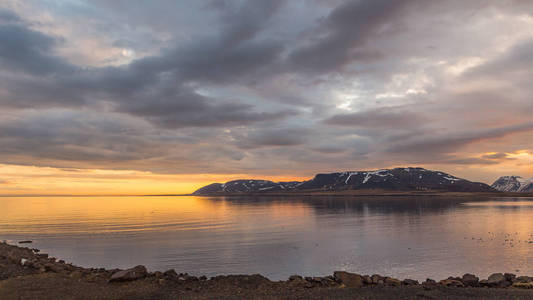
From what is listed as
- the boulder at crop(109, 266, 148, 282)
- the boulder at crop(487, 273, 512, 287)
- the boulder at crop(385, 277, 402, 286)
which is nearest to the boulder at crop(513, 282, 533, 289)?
the boulder at crop(487, 273, 512, 287)

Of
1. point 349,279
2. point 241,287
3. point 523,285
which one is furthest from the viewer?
point 349,279

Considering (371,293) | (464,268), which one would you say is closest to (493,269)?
(464,268)

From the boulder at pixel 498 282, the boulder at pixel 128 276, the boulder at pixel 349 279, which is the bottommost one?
the boulder at pixel 498 282

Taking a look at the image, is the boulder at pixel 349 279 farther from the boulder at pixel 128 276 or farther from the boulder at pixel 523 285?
the boulder at pixel 128 276

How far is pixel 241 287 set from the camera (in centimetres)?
2373

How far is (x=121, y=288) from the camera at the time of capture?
916 inches

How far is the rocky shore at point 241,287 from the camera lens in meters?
21.7

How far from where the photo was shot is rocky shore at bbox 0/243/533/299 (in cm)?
2167

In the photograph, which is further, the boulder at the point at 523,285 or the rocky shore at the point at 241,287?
the boulder at the point at 523,285

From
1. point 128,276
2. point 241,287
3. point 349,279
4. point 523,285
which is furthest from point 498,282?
point 128,276

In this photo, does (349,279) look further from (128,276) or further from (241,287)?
(128,276)

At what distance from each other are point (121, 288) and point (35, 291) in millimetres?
5431

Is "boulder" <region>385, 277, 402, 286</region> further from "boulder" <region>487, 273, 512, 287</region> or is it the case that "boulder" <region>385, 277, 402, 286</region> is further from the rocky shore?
"boulder" <region>487, 273, 512, 287</region>

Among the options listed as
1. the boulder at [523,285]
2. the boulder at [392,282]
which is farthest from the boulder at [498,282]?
the boulder at [392,282]
